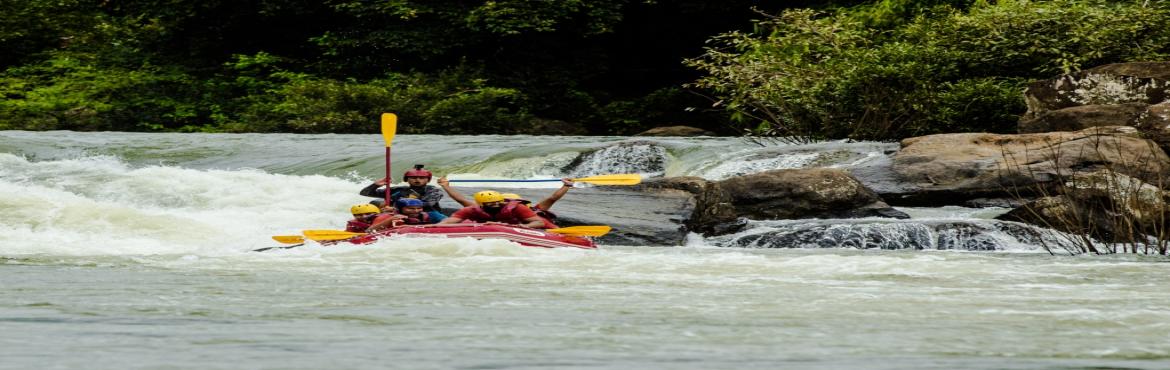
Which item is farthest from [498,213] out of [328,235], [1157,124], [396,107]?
[396,107]

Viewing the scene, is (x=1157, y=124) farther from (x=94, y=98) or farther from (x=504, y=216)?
(x=94, y=98)

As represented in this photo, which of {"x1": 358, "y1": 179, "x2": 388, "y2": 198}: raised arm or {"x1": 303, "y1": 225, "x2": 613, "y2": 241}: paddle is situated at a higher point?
{"x1": 358, "y1": 179, "x2": 388, "y2": 198}: raised arm

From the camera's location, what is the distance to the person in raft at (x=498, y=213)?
12.1 m

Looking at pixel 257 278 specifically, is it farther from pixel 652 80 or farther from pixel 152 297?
pixel 652 80

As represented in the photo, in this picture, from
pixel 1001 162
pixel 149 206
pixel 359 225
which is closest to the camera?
pixel 359 225

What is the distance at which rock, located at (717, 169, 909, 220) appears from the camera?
46.3ft

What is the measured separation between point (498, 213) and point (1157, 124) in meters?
6.82

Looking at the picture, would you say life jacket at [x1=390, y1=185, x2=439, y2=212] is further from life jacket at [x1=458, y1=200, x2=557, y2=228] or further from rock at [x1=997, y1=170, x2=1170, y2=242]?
rock at [x1=997, y1=170, x2=1170, y2=242]

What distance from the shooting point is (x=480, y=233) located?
11.3 m

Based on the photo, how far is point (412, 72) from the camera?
29141 mm

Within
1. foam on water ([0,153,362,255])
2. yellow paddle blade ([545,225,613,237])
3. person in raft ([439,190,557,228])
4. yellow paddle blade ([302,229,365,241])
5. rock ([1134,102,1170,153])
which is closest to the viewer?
yellow paddle blade ([302,229,365,241])

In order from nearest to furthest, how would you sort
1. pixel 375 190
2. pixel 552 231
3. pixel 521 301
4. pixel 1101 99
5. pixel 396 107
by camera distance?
1. pixel 521 301
2. pixel 552 231
3. pixel 375 190
4. pixel 1101 99
5. pixel 396 107

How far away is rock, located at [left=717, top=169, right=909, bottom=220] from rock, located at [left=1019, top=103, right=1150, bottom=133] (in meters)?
2.60

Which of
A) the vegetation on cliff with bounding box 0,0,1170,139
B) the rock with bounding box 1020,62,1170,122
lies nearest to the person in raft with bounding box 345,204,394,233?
the rock with bounding box 1020,62,1170,122
